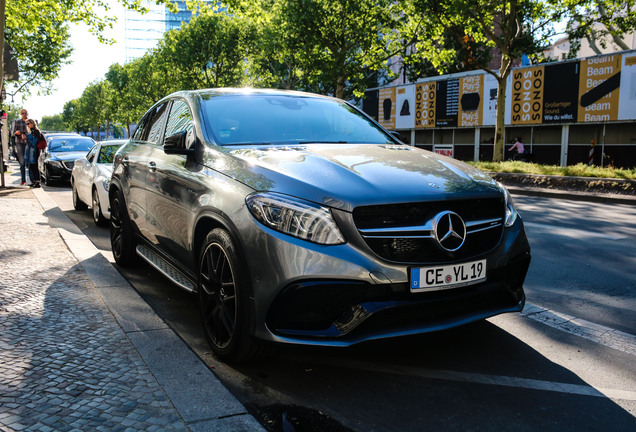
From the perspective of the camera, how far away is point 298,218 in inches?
115

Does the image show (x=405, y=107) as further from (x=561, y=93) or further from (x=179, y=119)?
(x=179, y=119)

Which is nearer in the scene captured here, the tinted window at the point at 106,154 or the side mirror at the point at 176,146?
the side mirror at the point at 176,146

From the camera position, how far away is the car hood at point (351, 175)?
117 inches

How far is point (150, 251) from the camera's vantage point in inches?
194

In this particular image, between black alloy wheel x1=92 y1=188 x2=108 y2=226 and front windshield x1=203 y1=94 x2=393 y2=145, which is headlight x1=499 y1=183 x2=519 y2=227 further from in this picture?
black alloy wheel x1=92 y1=188 x2=108 y2=226

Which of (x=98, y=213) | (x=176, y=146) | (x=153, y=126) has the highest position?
(x=153, y=126)

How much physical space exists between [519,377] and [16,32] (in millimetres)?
38825

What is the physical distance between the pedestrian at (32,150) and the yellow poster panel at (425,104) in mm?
25538

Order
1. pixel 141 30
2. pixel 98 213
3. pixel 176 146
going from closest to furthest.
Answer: pixel 176 146 < pixel 98 213 < pixel 141 30

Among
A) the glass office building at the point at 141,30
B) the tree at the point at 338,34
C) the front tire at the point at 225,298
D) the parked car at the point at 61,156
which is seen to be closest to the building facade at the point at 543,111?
the tree at the point at 338,34

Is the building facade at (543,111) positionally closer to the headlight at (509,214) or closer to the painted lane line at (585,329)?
the painted lane line at (585,329)

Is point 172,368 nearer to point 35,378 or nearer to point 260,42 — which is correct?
point 35,378

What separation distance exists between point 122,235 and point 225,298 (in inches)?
105

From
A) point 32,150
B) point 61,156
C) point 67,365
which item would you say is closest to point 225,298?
point 67,365
